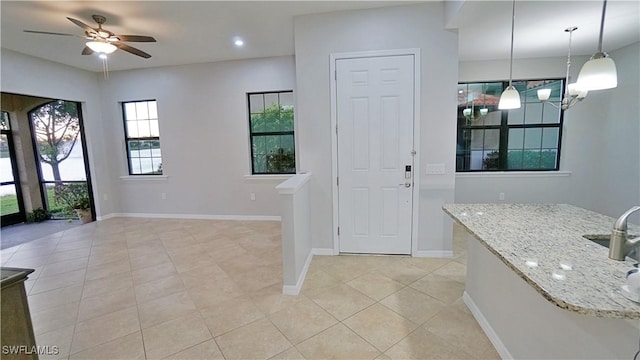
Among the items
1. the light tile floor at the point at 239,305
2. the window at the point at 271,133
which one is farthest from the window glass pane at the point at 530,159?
the window at the point at 271,133

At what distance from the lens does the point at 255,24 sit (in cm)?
342

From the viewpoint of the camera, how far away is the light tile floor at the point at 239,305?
191 cm

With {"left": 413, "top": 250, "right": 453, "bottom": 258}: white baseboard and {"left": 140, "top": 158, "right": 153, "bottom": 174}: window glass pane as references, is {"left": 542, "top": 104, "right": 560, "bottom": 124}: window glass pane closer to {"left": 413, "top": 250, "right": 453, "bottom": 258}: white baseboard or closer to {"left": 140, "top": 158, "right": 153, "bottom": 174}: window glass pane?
{"left": 413, "top": 250, "right": 453, "bottom": 258}: white baseboard

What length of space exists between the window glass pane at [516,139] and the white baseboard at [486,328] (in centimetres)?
345

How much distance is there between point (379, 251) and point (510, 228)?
72.1 inches

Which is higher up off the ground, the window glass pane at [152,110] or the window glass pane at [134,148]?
the window glass pane at [152,110]

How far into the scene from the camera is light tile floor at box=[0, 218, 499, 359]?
6.28ft

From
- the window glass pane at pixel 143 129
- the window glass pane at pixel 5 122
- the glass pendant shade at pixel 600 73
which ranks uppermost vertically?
the window glass pane at pixel 5 122

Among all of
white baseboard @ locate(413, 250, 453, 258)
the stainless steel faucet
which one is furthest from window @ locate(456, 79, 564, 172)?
the stainless steel faucet

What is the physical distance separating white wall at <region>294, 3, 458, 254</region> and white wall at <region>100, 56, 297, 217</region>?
1.59 metres

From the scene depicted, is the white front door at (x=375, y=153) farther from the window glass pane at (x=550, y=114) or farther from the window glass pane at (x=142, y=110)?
the window glass pane at (x=142, y=110)

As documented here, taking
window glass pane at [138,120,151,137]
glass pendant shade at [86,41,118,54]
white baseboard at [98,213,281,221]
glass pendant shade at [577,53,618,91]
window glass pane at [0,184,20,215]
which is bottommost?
white baseboard at [98,213,281,221]

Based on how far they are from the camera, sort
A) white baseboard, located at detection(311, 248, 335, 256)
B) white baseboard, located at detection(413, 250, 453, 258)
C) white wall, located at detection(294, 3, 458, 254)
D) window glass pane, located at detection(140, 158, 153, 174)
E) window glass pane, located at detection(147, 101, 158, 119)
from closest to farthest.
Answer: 1. white wall, located at detection(294, 3, 458, 254)
2. white baseboard, located at detection(413, 250, 453, 258)
3. white baseboard, located at detection(311, 248, 335, 256)
4. window glass pane, located at detection(147, 101, 158, 119)
5. window glass pane, located at detection(140, 158, 153, 174)

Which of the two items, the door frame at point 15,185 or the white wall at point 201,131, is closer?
the white wall at point 201,131
